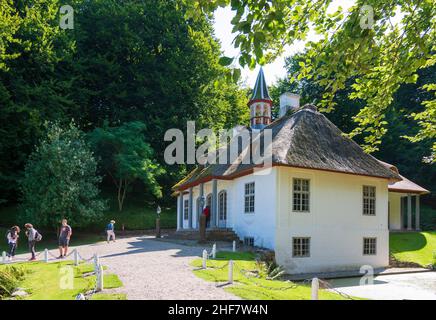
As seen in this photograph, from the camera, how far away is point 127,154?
1307 inches

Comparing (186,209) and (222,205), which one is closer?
(222,205)

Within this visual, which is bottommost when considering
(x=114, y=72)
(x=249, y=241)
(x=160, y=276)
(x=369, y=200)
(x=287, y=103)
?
(x=249, y=241)

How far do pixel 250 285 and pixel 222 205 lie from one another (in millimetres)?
14681

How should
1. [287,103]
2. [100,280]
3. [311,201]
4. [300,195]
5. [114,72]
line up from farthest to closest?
[114,72] < [287,103] < [311,201] < [300,195] < [100,280]

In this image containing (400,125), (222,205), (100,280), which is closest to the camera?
(100,280)

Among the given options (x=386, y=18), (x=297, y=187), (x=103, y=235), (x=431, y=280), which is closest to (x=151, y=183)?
(x=103, y=235)

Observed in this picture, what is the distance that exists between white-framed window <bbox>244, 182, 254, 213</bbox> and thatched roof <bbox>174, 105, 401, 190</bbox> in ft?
2.67

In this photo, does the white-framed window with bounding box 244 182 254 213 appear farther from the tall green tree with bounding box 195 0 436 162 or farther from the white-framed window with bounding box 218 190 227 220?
the tall green tree with bounding box 195 0 436 162

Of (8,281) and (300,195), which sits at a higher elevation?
(300,195)

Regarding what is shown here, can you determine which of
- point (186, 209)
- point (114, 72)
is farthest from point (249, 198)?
point (114, 72)

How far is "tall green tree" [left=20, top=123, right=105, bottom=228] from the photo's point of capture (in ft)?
86.5

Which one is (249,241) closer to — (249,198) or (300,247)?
(249,198)

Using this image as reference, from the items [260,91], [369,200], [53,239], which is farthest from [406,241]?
[53,239]
